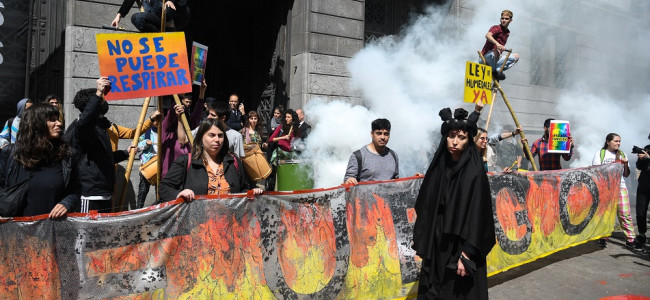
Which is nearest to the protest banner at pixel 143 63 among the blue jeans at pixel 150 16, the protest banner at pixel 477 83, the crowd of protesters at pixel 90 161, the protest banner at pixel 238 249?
the crowd of protesters at pixel 90 161

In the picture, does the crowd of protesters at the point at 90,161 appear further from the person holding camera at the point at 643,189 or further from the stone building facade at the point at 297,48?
the person holding camera at the point at 643,189

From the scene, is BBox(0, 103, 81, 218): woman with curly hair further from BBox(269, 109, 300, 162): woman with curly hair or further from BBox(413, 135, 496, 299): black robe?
BBox(269, 109, 300, 162): woman with curly hair

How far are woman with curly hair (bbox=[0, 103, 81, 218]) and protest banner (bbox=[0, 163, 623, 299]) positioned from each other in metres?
0.33

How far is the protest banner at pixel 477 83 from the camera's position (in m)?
6.67

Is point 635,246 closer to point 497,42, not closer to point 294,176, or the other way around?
point 497,42

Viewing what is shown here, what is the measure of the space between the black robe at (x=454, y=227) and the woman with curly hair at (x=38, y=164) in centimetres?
263

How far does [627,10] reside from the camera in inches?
680

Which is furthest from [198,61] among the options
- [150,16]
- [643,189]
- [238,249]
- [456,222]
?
[643,189]

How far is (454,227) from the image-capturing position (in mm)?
3332

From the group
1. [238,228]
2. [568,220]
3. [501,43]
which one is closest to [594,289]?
[568,220]

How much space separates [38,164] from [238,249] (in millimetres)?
1515

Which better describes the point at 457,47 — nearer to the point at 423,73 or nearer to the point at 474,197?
the point at 423,73

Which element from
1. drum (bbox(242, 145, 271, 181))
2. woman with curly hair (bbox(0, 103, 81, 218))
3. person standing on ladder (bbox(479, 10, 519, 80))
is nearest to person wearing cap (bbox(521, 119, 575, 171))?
person standing on ladder (bbox(479, 10, 519, 80))

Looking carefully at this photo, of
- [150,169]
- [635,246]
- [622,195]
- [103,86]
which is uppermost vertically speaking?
[103,86]
